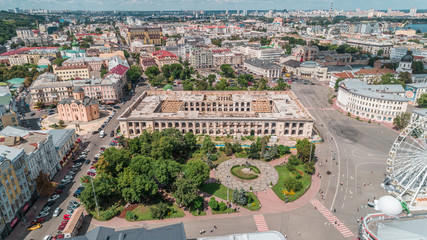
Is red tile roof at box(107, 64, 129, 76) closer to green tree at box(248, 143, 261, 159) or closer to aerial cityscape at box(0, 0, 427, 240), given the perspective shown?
aerial cityscape at box(0, 0, 427, 240)

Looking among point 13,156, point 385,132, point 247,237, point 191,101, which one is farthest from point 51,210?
point 385,132

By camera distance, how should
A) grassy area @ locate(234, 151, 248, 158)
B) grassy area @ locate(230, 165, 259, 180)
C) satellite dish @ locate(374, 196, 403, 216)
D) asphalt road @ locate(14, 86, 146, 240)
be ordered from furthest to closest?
grassy area @ locate(234, 151, 248, 158)
grassy area @ locate(230, 165, 259, 180)
asphalt road @ locate(14, 86, 146, 240)
satellite dish @ locate(374, 196, 403, 216)

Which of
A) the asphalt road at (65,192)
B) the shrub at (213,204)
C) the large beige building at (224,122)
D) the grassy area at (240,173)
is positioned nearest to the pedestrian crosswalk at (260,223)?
the shrub at (213,204)

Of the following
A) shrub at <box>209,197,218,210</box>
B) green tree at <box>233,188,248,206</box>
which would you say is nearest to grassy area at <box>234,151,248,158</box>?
green tree at <box>233,188,248,206</box>

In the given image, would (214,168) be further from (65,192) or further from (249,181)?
(65,192)

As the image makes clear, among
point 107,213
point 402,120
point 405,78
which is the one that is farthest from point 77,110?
point 405,78

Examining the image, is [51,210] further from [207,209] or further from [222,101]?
[222,101]
